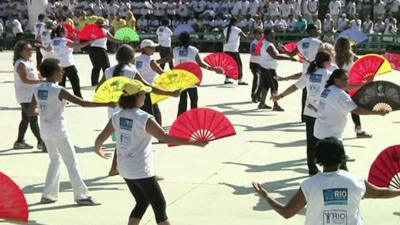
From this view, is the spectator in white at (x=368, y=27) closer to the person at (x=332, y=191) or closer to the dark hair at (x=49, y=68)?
the dark hair at (x=49, y=68)

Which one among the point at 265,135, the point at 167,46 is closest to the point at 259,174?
the point at 265,135

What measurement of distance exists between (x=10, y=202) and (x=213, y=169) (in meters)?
3.97

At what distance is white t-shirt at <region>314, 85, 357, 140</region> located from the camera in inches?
290

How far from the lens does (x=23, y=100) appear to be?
35.9 ft

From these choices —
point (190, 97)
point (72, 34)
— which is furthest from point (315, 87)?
point (72, 34)

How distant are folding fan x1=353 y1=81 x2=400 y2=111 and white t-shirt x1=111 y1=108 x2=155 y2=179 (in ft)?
9.50

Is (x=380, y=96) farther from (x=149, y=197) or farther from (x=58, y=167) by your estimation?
(x=58, y=167)

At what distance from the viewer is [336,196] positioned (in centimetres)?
450

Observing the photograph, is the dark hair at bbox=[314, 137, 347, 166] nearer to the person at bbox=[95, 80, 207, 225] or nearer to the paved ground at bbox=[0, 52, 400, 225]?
the person at bbox=[95, 80, 207, 225]

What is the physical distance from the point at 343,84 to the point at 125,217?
2.66 meters

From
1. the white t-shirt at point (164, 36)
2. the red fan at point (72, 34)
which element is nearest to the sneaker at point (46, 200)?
the red fan at point (72, 34)

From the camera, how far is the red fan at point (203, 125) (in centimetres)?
700

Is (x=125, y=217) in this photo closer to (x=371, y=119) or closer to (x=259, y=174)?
(x=259, y=174)

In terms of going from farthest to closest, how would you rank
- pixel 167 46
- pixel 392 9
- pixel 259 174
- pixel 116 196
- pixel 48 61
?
1. pixel 392 9
2. pixel 167 46
3. pixel 259 174
4. pixel 116 196
5. pixel 48 61
